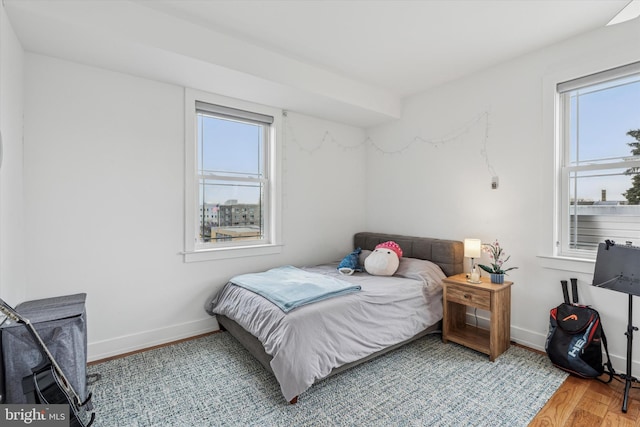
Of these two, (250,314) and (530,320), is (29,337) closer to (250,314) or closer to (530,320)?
(250,314)

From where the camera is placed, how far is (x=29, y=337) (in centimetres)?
150

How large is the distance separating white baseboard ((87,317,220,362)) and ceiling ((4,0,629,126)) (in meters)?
2.28

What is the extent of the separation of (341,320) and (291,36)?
2301 mm

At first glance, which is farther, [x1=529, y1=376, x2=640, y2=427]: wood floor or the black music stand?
the black music stand

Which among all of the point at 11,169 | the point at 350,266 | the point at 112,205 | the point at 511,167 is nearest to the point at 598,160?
the point at 511,167

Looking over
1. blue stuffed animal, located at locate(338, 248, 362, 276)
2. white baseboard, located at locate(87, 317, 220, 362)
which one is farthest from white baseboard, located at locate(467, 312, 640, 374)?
white baseboard, located at locate(87, 317, 220, 362)

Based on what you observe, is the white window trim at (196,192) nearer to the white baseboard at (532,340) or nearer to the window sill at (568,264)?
the white baseboard at (532,340)

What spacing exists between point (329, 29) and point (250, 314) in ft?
7.69

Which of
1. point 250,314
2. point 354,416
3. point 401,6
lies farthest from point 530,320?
point 401,6

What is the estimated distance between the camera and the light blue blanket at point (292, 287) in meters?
2.23

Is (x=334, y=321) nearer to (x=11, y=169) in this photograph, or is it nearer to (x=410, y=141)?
(x=11, y=169)

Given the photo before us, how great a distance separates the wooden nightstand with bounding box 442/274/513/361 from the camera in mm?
2482

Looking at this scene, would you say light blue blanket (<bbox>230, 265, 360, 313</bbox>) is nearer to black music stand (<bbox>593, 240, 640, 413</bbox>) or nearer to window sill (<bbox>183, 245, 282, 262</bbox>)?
window sill (<bbox>183, 245, 282, 262</bbox>)

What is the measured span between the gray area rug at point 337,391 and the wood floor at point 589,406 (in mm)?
62
